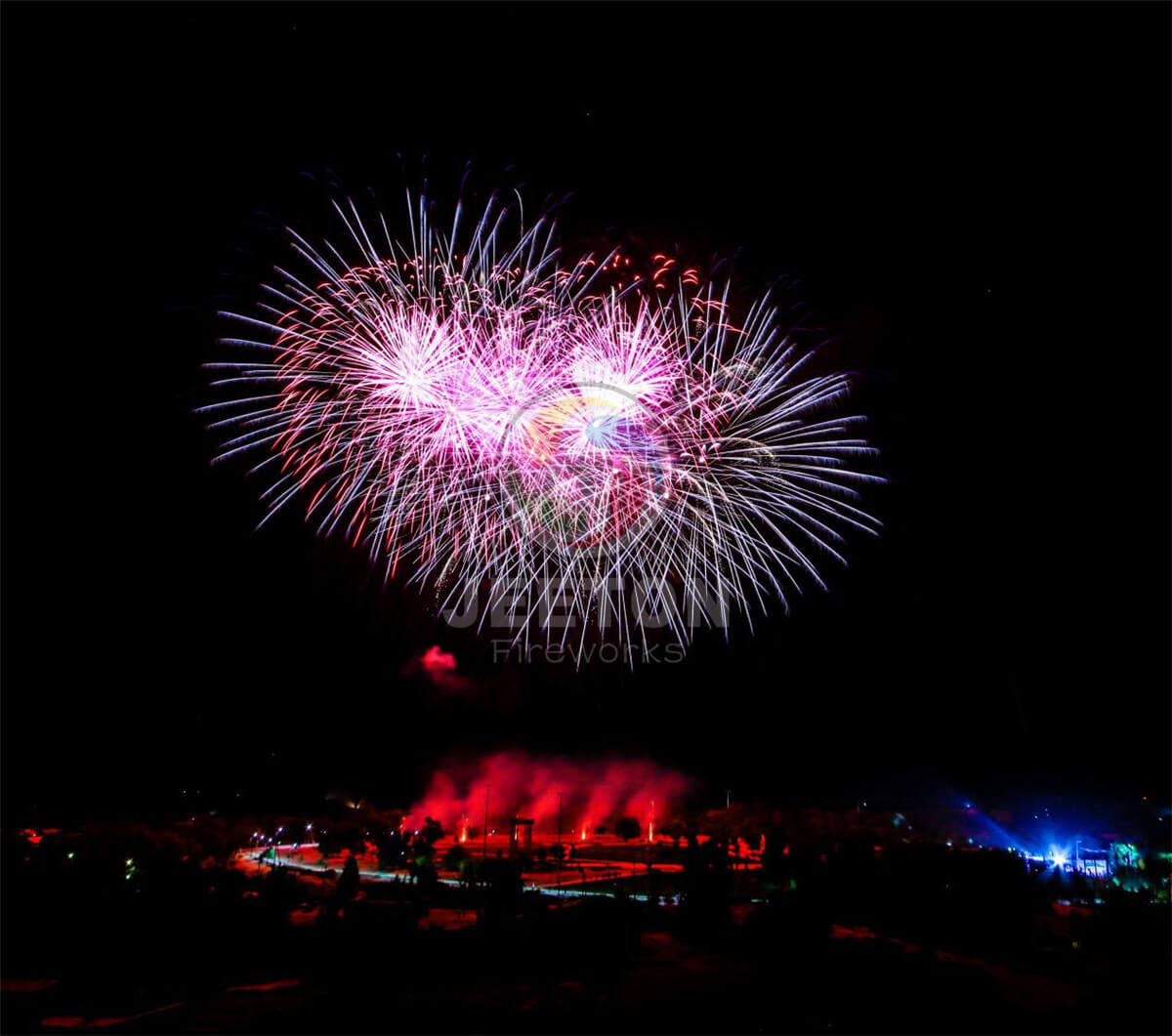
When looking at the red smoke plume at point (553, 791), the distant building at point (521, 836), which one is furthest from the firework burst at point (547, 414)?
the red smoke plume at point (553, 791)

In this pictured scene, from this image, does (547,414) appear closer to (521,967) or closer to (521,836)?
(521,967)

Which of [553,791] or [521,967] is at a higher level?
[553,791]

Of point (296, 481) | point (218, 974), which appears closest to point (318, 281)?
point (296, 481)

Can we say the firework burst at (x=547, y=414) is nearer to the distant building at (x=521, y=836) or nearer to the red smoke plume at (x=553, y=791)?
the distant building at (x=521, y=836)

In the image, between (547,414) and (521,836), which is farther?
(521,836)

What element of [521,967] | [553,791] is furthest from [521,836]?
[521,967]

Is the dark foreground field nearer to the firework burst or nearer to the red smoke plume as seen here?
the firework burst

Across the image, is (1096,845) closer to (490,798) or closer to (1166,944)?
(1166,944)

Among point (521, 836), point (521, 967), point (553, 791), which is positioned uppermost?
point (553, 791)
